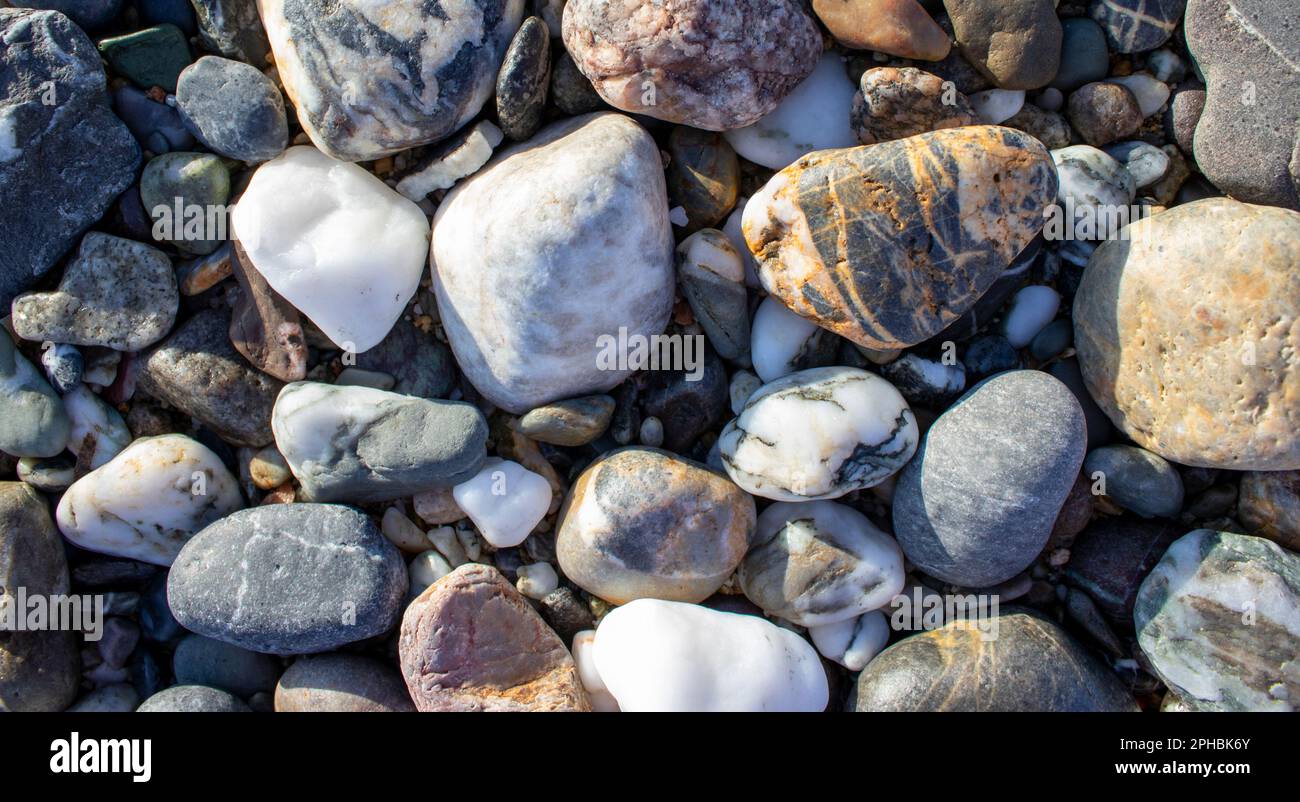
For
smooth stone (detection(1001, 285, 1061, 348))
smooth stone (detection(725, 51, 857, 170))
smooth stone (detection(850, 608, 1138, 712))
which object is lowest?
smooth stone (detection(850, 608, 1138, 712))

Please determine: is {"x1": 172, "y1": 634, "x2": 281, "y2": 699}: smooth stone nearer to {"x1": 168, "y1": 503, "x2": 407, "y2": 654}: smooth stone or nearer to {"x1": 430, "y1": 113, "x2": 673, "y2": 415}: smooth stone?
{"x1": 168, "y1": 503, "x2": 407, "y2": 654}: smooth stone

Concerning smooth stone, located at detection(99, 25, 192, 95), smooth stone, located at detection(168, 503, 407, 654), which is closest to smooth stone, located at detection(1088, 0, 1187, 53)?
smooth stone, located at detection(168, 503, 407, 654)

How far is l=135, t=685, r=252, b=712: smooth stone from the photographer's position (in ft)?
11.3

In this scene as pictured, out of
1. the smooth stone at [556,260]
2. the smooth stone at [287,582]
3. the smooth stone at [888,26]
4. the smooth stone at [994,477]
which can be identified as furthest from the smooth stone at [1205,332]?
the smooth stone at [287,582]

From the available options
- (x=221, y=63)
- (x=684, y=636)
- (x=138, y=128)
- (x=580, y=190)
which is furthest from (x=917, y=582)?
(x=138, y=128)

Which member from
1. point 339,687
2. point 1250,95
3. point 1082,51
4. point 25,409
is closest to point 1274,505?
point 1250,95

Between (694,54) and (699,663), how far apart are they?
2291mm

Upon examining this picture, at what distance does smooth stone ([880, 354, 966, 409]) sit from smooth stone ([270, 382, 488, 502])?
1715mm

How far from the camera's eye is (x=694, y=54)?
3275mm

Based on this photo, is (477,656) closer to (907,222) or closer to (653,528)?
(653,528)

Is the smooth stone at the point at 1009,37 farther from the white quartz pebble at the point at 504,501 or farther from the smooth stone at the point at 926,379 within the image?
the white quartz pebble at the point at 504,501

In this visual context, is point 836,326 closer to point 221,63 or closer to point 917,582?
point 917,582

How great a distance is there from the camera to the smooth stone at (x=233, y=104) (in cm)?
348

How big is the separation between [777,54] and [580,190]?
3.10 feet
